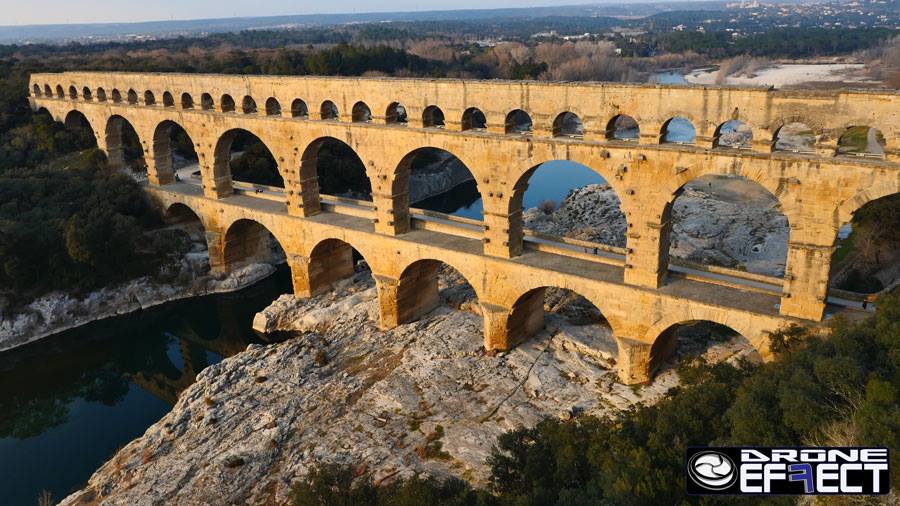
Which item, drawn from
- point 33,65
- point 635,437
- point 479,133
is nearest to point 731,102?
point 479,133

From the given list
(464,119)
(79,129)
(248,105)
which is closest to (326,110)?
(248,105)

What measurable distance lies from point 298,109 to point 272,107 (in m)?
1.68

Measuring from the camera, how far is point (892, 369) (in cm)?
1271

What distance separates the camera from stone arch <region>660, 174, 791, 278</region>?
30172mm

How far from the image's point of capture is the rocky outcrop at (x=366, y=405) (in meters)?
18.3

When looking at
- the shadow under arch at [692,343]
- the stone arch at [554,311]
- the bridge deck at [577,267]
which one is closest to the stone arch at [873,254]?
the shadow under arch at [692,343]

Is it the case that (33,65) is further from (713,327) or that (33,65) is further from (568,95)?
(713,327)

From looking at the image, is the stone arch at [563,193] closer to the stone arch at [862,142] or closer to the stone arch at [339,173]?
the stone arch at [339,173]

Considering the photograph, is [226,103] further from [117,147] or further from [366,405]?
[366,405]

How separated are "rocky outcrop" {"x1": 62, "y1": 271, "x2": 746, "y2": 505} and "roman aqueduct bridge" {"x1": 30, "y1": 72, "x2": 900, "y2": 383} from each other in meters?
1.43

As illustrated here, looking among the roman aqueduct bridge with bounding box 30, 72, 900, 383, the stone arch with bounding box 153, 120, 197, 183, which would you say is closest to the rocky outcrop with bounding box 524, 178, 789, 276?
the roman aqueduct bridge with bounding box 30, 72, 900, 383

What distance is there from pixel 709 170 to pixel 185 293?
2596 centimetres

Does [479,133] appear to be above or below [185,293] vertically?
above

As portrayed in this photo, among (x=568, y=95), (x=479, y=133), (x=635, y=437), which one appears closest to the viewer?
(x=635, y=437)
